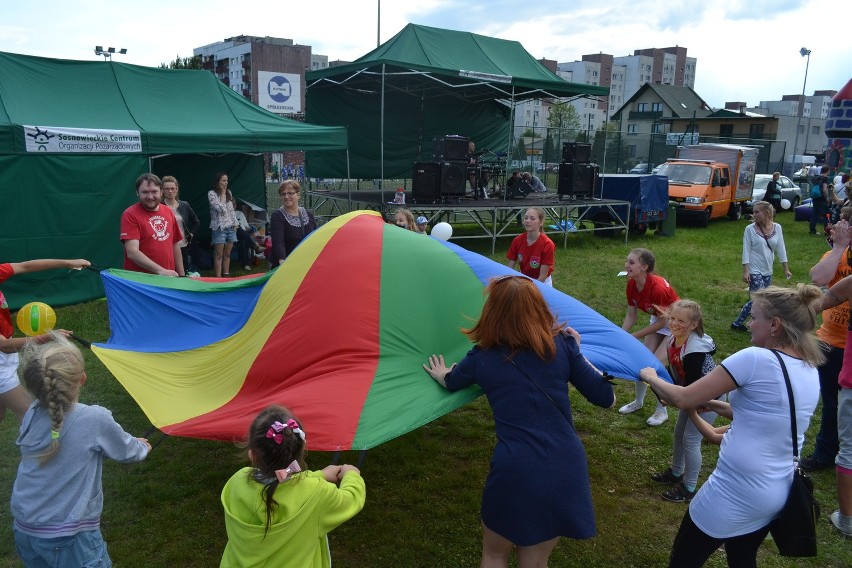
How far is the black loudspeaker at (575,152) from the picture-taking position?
14.9m

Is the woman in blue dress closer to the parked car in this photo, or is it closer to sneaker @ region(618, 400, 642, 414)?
sneaker @ region(618, 400, 642, 414)

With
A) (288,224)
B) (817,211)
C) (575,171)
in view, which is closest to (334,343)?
(288,224)

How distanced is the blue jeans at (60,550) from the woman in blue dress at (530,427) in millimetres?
1514

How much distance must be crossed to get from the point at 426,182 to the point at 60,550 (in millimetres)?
11033

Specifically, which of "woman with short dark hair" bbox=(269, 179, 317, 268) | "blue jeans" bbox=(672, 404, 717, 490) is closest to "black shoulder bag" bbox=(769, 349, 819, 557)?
"blue jeans" bbox=(672, 404, 717, 490)

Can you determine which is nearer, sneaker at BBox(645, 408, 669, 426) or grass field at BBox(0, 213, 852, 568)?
grass field at BBox(0, 213, 852, 568)

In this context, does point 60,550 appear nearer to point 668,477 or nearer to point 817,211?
point 668,477

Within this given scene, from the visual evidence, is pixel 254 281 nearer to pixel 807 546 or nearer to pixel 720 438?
pixel 720 438

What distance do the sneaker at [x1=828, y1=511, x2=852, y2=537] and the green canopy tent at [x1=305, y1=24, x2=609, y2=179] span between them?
404 inches

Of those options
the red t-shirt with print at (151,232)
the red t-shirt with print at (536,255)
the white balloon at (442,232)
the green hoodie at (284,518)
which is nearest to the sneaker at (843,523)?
the red t-shirt with print at (536,255)

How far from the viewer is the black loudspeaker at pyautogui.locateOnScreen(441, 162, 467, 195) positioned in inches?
516

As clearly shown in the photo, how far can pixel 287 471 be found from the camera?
2082 millimetres

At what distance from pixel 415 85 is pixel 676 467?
13.3 metres

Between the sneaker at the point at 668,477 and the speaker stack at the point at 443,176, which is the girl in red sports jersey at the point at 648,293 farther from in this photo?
the speaker stack at the point at 443,176
